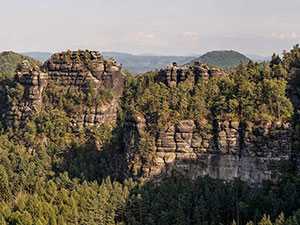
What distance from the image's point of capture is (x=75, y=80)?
9406cm

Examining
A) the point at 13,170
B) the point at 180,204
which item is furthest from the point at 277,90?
the point at 13,170

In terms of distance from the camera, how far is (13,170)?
7881cm

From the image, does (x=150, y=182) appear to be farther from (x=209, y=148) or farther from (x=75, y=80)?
(x=75, y=80)

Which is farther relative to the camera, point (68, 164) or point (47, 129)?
point (47, 129)

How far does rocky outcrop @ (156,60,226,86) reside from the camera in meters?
86.6

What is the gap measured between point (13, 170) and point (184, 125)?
44012 mm

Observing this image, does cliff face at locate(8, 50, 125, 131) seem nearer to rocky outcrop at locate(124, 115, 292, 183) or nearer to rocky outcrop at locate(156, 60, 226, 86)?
rocky outcrop at locate(156, 60, 226, 86)

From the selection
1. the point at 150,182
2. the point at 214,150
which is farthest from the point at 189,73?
the point at 150,182

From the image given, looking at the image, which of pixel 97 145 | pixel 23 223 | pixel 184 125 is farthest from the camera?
pixel 97 145

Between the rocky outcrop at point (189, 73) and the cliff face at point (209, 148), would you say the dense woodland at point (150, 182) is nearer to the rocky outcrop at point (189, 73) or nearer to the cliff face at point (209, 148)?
the cliff face at point (209, 148)

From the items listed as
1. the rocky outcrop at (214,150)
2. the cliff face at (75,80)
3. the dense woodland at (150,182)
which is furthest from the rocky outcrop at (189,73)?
the rocky outcrop at (214,150)

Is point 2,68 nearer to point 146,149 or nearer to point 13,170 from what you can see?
point 13,170

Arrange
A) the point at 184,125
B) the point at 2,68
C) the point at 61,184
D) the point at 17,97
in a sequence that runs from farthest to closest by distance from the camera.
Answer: the point at 2,68 < the point at 17,97 < the point at 61,184 < the point at 184,125

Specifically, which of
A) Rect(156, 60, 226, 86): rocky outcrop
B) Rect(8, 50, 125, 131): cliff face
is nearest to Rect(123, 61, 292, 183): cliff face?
Rect(8, 50, 125, 131): cliff face
